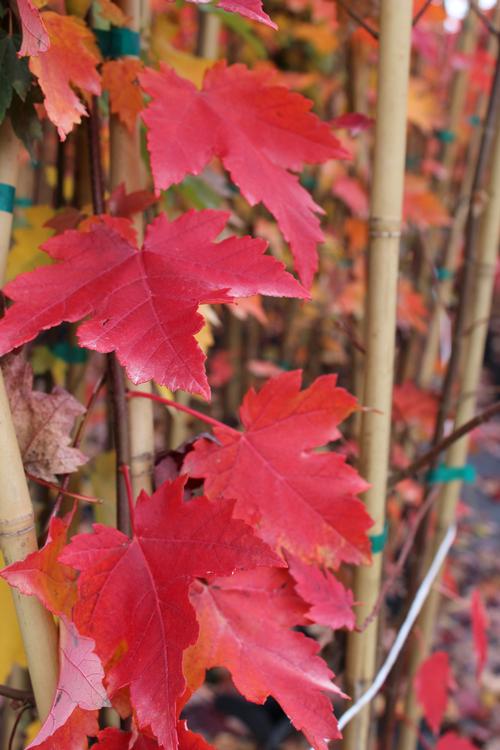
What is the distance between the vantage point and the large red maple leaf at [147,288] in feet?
1.25

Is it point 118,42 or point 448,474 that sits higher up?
point 118,42

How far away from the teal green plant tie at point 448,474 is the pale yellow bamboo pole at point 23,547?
0.57 meters

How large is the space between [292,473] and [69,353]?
0.38m

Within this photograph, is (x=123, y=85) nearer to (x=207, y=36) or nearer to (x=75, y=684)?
(x=75, y=684)

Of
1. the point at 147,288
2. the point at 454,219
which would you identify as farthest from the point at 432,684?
the point at 454,219

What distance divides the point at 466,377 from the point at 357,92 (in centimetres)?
68

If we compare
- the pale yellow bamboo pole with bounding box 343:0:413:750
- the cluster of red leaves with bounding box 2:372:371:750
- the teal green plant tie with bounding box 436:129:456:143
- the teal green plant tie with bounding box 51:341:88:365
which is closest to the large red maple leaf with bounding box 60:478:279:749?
the cluster of red leaves with bounding box 2:372:371:750

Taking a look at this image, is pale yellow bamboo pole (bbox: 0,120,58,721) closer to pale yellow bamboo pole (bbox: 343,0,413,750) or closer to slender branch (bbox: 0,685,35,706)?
slender branch (bbox: 0,685,35,706)

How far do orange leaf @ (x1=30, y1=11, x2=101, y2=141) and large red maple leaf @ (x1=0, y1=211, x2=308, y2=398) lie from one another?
0.08 m

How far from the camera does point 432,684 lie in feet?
2.94

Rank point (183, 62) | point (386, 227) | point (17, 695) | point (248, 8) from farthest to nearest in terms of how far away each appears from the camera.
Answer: point (183, 62) < point (386, 227) < point (17, 695) < point (248, 8)

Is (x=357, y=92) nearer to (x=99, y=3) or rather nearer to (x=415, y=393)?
(x=415, y=393)

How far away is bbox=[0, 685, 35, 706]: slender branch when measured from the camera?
1.57 ft

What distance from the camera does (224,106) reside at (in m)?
0.57
